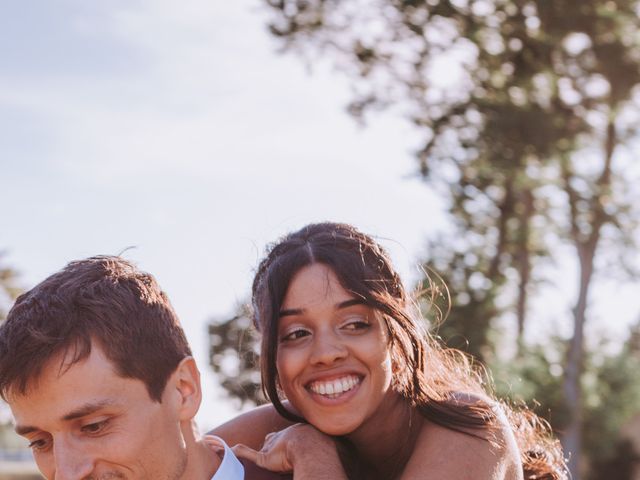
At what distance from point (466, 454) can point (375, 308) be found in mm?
680

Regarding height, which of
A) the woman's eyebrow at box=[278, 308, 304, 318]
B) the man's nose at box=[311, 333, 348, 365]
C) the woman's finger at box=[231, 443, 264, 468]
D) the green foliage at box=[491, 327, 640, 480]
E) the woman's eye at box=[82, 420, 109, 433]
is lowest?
the green foliage at box=[491, 327, 640, 480]

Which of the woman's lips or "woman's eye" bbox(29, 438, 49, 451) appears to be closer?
"woman's eye" bbox(29, 438, 49, 451)

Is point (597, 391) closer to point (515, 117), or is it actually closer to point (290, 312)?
point (515, 117)

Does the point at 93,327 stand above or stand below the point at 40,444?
above

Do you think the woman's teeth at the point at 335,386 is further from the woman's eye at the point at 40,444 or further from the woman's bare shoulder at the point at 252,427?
the woman's eye at the point at 40,444

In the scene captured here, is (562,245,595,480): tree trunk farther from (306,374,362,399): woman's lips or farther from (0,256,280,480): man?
(0,256,280,480): man

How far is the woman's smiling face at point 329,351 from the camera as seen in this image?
13.4ft

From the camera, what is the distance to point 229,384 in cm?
2020

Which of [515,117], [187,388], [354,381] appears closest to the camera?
[187,388]

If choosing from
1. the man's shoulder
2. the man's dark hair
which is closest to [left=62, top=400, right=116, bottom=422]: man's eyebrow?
the man's dark hair

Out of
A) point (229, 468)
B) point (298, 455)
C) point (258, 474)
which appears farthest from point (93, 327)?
point (298, 455)

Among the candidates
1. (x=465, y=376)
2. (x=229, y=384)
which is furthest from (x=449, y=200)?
(x=465, y=376)

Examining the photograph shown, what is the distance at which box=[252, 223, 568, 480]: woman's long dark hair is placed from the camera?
421 centimetres

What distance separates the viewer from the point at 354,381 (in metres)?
4.16
